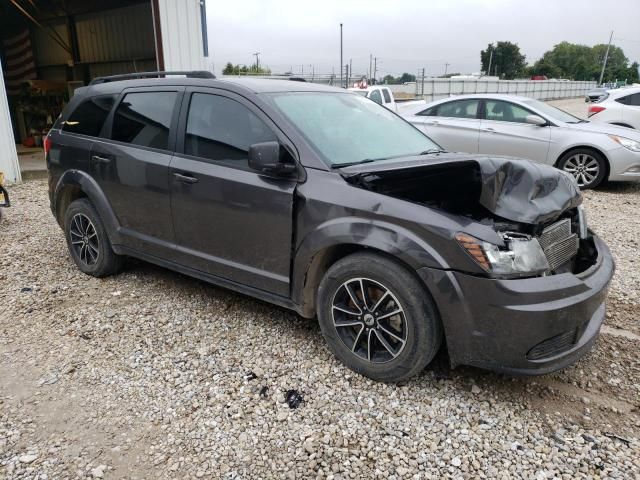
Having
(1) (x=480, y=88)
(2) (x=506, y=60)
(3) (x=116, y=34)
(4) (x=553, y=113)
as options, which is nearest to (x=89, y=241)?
(4) (x=553, y=113)

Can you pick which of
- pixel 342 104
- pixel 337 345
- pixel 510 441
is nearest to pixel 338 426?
pixel 337 345

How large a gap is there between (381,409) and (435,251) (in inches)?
36.8

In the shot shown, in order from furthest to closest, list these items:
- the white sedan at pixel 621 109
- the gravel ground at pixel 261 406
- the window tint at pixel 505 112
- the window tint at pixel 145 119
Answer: the white sedan at pixel 621 109
the window tint at pixel 505 112
the window tint at pixel 145 119
the gravel ground at pixel 261 406

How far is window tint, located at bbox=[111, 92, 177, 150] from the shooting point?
376 cm

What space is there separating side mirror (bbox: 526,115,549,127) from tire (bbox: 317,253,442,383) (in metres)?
6.54

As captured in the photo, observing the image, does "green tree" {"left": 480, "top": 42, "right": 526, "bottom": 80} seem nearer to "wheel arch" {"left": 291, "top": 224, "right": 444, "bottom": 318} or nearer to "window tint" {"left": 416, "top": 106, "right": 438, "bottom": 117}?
"window tint" {"left": 416, "top": 106, "right": 438, "bottom": 117}

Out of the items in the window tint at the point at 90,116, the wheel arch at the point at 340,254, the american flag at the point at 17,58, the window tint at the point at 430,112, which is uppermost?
the american flag at the point at 17,58

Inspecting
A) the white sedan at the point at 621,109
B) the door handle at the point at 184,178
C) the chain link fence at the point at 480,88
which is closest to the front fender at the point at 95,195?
the door handle at the point at 184,178

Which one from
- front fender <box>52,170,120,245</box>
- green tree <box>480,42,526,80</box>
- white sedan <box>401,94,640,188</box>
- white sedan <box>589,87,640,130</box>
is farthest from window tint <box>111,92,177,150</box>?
green tree <box>480,42,526,80</box>

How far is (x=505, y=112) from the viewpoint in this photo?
28.0ft

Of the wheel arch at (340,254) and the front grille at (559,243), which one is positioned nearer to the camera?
the wheel arch at (340,254)

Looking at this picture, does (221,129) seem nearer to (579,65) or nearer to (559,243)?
(559,243)

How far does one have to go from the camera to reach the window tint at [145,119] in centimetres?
376

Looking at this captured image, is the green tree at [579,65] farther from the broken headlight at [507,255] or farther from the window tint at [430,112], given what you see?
the broken headlight at [507,255]
